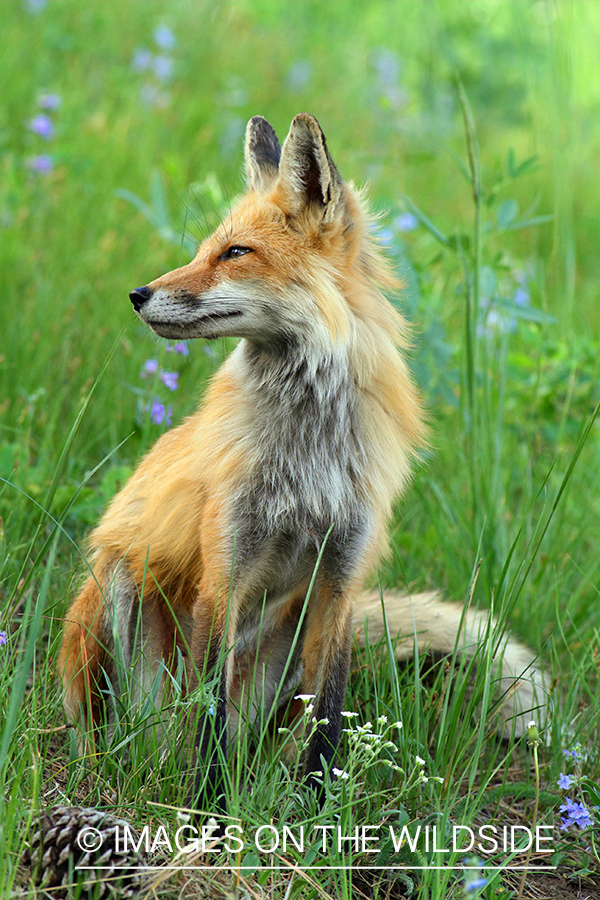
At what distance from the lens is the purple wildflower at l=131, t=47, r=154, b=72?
843 centimetres

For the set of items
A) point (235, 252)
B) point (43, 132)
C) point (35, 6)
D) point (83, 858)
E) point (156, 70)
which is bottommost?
point (83, 858)

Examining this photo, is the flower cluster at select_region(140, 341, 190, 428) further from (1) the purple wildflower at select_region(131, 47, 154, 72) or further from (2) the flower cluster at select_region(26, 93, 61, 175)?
(1) the purple wildflower at select_region(131, 47, 154, 72)

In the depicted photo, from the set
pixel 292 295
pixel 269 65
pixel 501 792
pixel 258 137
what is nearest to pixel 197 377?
pixel 258 137

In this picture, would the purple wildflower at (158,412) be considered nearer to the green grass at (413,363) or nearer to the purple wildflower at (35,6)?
the green grass at (413,363)

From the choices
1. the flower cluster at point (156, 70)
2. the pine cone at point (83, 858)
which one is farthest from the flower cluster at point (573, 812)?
the flower cluster at point (156, 70)

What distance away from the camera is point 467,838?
251 cm

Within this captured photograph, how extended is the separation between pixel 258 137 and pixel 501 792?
2.70 meters

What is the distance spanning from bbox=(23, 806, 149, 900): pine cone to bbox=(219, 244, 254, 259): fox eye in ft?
6.00

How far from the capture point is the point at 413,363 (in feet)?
14.7

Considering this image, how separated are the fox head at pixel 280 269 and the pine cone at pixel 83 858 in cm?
156

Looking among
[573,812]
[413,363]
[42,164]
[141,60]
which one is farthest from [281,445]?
[141,60]

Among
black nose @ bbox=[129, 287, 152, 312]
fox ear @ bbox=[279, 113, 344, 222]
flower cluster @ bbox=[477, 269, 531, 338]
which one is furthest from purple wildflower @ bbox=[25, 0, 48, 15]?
black nose @ bbox=[129, 287, 152, 312]

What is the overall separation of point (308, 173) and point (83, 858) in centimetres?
227

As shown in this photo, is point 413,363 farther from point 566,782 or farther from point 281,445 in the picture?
point 566,782
